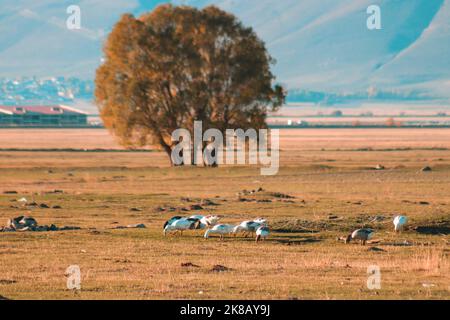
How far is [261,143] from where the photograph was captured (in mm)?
75312

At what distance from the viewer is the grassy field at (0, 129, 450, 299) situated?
72.5ft

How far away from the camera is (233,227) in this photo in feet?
105

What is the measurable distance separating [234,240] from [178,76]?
42.3m

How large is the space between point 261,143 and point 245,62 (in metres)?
5.73

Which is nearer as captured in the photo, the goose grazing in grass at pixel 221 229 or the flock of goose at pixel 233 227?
the flock of goose at pixel 233 227

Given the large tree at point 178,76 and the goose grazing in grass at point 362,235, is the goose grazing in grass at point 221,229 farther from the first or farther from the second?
the large tree at point 178,76

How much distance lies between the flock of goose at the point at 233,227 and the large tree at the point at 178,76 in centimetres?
3788

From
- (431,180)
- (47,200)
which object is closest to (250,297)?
(47,200)

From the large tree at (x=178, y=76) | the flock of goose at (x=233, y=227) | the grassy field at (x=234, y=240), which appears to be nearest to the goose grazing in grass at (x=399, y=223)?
the flock of goose at (x=233, y=227)

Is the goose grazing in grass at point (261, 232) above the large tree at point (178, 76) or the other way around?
the other way around

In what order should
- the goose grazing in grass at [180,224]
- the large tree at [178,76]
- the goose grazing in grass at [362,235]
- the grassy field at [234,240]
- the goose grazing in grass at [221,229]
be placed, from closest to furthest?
the grassy field at [234,240] < the goose grazing in grass at [362,235] < the goose grazing in grass at [221,229] < the goose grazing in grass at [180,224] < the large tree at [178,76]

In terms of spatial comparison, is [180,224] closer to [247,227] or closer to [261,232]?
[247,227]

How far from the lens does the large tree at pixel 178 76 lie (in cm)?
7275

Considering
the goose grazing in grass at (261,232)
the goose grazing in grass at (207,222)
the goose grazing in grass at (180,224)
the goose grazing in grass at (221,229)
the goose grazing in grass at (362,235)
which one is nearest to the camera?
the goose grazing in grass at (362,235)
